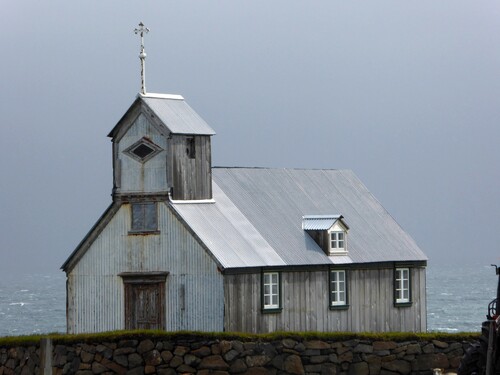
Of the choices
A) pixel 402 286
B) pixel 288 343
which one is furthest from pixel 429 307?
pixel 288 343

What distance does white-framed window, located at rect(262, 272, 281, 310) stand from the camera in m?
48.7

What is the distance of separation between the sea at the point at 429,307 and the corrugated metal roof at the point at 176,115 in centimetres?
3088

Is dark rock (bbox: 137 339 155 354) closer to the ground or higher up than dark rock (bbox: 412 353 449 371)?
higher up

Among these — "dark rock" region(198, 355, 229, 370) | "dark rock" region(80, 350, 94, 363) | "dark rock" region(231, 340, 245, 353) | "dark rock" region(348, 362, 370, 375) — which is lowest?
"dark rock" region(348, 362, 370, 375)

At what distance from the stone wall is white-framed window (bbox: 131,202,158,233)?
4.24 metres

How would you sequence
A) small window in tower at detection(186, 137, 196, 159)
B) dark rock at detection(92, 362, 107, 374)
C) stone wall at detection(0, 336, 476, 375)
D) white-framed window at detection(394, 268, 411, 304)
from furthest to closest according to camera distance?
1. white-framed window at detection(394, 268, 411, 304)
2. small window in tower at detection(186, 137, 196, 159)
3. dark rock at detection(92, 362, 107, 374)
4. stone wall at detection(0, 336, 476, 375)

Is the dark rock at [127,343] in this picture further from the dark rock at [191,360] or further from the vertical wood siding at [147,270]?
the vertical wood siding at [147,270]

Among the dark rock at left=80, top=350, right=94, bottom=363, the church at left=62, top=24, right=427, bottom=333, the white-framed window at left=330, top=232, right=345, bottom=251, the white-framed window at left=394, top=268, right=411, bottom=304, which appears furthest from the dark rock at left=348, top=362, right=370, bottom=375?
the dark rock at left=80, top=350, right=94, bottom=363

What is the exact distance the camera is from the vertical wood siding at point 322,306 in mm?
47906

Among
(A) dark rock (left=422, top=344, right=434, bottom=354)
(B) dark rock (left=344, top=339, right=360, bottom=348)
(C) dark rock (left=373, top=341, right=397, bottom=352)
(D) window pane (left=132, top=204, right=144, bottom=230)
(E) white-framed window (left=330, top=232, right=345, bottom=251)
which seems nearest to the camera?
(B) dark rock (left=344, top=339, right=360, bottom=348)

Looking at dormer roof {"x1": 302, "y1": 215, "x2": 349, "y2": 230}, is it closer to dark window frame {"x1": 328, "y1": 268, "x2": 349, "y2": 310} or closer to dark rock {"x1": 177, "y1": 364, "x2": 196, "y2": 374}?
dark window frame {"x1": 328, "y1": 268, "x2": 349, "y2": 310}

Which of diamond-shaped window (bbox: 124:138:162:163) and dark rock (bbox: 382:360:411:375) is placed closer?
dark rock (bbox: 382:360:411:375)

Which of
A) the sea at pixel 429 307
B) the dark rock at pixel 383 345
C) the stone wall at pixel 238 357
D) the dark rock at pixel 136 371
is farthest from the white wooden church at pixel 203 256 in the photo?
the sea at pixel 429 307

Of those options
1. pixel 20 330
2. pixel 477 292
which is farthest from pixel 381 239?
pixel 477 292
